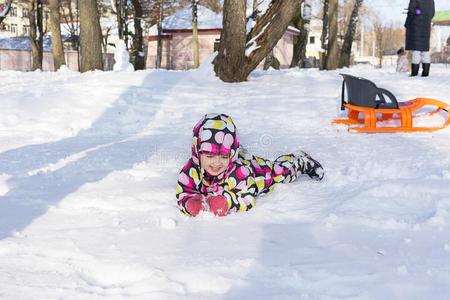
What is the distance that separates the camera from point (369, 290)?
6.57 feet

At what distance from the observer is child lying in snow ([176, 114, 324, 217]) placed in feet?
10.1

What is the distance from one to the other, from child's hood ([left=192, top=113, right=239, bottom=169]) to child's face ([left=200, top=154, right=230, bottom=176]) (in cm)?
3

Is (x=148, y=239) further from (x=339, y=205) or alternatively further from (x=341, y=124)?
(x=341, y=124)

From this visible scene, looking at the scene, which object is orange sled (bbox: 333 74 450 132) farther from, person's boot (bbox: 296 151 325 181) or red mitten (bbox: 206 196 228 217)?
red mitten (bbox: 206 196 228 217)

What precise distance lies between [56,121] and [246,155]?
13.0 feet

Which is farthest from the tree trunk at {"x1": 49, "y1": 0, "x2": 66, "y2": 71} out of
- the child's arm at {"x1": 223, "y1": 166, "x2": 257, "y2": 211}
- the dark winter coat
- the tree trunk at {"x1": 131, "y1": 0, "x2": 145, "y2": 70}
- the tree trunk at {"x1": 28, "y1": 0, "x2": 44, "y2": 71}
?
the child's arm at {"x1": 223, "y1": 166, "x2": 257, "y2": 211}

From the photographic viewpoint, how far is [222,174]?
3209 millimetres

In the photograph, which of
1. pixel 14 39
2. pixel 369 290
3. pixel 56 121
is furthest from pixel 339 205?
pixel 14 39

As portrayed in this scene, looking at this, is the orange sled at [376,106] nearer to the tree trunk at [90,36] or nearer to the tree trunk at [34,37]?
the tree trunk at [90,36]

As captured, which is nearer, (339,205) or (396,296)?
(396,296)

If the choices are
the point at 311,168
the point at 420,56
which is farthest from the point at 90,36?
the point at 311,168

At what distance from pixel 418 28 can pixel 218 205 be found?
28.1ft

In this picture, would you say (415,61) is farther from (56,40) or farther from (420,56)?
(56,40)

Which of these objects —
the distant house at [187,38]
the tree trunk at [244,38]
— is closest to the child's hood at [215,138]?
the tree trunk at [244,38]
